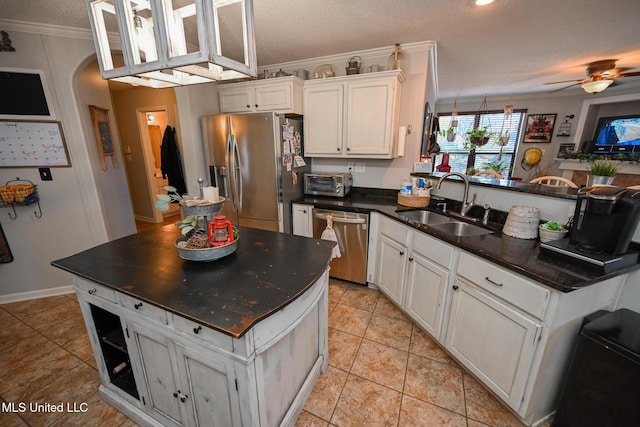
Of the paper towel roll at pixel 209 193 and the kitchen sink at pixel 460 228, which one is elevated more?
the paper towel roll at pixel 209 193

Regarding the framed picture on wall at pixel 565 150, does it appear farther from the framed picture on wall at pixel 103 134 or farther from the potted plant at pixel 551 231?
the framed picture on wall at pixel 103 134

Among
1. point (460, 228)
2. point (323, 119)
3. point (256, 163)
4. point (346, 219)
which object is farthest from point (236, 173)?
point (460, 228)

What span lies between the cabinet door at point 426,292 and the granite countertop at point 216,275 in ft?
2.75

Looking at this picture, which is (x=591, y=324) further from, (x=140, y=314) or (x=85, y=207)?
(x=85, y=207)

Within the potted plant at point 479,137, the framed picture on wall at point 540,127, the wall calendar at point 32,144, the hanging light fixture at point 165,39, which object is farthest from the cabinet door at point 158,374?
the framed picture on wall at point 540,127

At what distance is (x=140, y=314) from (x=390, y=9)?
2532mm

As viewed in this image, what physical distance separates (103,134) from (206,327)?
10.1ft

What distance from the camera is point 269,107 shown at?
2.77 metres

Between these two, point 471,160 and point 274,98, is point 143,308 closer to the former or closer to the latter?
point 274,98

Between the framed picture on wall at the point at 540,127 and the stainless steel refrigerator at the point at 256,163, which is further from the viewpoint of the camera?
the framed picture on wall at the point at 540,127

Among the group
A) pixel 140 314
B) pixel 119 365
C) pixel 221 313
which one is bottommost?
pixel 119 365

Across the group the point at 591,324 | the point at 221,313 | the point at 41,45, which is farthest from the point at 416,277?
the point at 41,45

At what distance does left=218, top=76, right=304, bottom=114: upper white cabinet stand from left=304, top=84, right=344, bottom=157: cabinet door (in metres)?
0.14

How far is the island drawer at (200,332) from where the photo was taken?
0.91 metres
